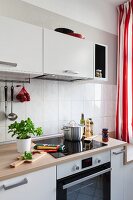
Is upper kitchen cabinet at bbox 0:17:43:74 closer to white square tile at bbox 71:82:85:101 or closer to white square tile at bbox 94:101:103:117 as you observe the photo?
white square tile at bbox 71:82:85:101

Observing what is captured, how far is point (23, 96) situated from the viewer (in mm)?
1534

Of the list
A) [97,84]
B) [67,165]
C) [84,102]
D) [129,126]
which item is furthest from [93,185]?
[97,84]

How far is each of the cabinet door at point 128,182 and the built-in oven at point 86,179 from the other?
0.27 meters

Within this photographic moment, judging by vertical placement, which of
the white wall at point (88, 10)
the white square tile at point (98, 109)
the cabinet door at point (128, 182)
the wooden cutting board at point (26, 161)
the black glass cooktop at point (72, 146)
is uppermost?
the white wall at point (88, 10)

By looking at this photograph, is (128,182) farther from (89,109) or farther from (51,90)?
(51,90)

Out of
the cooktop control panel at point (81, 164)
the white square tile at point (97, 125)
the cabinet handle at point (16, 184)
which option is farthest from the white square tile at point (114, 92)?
the cabinet handle at point (16, 184)

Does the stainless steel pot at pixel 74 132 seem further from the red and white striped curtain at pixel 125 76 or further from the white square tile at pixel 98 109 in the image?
the red and white striped curtain at pixel 125 76

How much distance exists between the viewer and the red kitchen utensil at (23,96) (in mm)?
1532

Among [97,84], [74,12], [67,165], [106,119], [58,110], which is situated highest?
[74,12]

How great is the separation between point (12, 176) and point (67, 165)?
0.41m

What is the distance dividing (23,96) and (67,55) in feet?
1.80

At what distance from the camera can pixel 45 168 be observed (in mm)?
1086

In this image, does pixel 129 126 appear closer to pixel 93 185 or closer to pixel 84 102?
pixel 84 102

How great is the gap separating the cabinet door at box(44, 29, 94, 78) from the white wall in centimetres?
54
